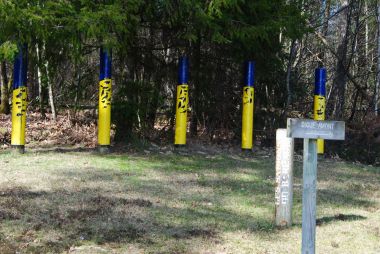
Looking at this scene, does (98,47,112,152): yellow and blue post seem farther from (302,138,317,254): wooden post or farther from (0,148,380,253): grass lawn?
(302,138,317,254): wooden post

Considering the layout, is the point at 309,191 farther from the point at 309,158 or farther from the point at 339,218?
the point at 339,218

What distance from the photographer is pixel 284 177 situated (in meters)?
6.58

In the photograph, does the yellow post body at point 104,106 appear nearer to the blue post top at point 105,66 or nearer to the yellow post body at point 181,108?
the blue post top at point 105,66

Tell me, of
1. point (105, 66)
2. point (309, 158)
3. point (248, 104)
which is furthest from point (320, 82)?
point (309, 158)

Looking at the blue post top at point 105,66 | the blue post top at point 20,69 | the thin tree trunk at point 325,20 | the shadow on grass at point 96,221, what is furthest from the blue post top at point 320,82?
the thin tree trunk at point 325,20

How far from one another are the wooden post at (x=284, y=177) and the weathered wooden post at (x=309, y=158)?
142cm

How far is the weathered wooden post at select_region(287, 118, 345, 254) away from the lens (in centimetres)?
493

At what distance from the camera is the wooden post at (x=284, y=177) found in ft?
21.4

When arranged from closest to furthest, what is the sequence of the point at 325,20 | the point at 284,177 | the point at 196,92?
the point at 284,177 → the point at 196,92 → the point at 325,20

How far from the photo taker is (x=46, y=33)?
10227mm

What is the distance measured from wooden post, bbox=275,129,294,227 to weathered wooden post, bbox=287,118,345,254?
1.42 meters

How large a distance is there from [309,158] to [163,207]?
286cm

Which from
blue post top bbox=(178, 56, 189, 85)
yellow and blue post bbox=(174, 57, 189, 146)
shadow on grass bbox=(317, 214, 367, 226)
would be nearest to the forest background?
blue post top bbox=(178, 56, 189, 85)

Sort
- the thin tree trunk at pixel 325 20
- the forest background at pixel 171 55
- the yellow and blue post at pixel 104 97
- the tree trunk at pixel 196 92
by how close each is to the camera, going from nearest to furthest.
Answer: the forest background at pixel 171 55 < the yellow and blue post at pixel 104 97 < the tree trunk at pixel 196 92 < the thin tree trunk at pixel 325 20
